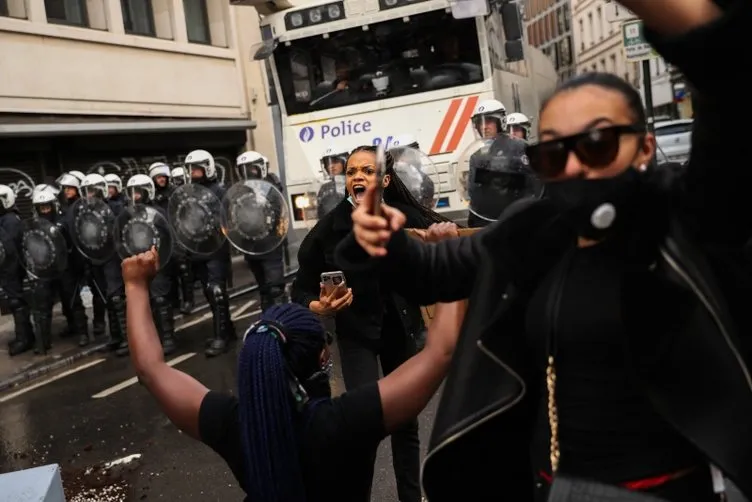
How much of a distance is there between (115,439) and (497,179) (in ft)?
10.9

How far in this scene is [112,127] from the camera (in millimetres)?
13961

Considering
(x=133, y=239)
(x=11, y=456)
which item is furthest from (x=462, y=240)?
(x=133, y=239)

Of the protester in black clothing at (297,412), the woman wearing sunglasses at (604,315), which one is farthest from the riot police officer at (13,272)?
the woman wearing sunglasses at (604,315)

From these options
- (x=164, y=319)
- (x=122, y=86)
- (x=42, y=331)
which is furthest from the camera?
(x=122, y=86)

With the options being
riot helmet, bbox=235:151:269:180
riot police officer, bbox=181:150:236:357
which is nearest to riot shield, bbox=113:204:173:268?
riot police officer, bbox=181:150:236:357

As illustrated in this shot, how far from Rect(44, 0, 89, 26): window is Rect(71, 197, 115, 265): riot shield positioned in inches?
282

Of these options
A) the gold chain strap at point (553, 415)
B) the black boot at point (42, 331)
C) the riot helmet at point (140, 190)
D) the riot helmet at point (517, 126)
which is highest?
the riot helmet at point (517, 126)

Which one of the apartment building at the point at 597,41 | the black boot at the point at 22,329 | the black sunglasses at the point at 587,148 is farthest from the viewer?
the apartment building at the point at 597,41

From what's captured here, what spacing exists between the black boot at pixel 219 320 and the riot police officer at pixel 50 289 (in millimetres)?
2047

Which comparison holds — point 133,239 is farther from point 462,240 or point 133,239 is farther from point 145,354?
point 462,240

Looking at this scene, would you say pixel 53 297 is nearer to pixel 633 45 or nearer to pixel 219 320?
pixel 219 320

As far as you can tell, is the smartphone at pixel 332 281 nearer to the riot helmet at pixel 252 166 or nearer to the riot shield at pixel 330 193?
the riot shield at pixel 330 193

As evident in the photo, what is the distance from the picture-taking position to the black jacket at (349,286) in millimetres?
3418

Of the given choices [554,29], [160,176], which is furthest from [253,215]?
[554,29]
